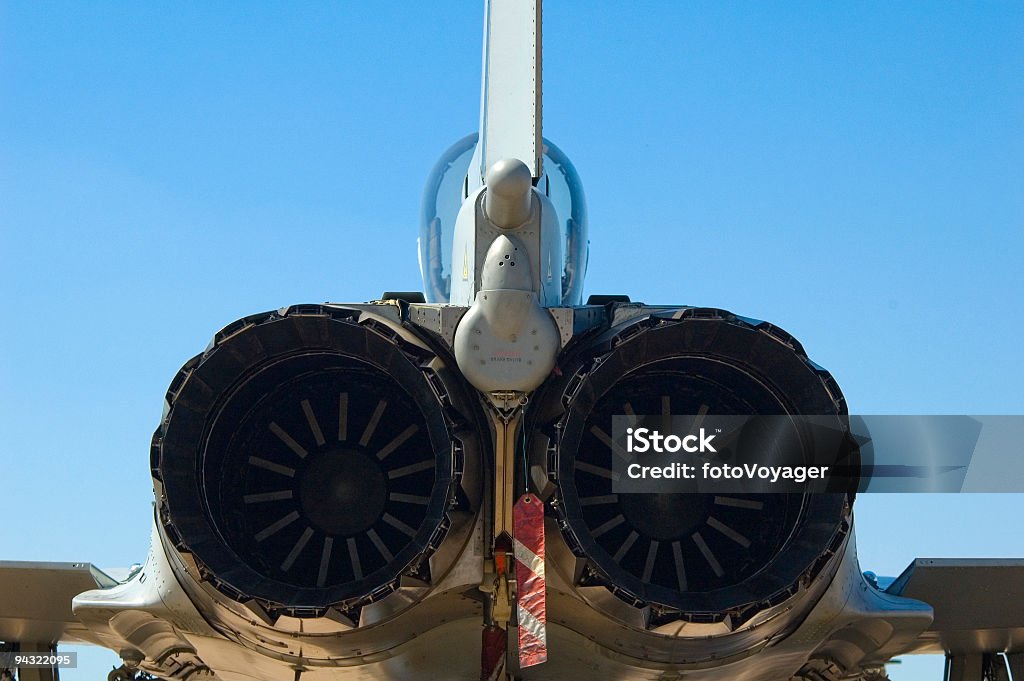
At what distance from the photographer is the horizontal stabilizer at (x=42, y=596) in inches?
384

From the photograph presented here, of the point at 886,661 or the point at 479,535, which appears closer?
the point at 479,535

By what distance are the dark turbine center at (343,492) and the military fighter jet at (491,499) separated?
13 mm

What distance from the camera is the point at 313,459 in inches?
316

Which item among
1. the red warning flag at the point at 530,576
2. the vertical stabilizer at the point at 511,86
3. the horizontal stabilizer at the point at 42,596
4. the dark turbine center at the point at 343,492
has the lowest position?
the red warning flag at the point at 530,576

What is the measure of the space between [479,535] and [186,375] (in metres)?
1.81

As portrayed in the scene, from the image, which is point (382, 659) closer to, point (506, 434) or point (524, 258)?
point (506, 434)

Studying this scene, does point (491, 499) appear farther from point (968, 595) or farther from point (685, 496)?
point (968, 595)

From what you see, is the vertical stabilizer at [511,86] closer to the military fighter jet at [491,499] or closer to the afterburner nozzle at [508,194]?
the military fighter jet at [491,499]

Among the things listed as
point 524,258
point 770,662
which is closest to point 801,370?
point 524,258

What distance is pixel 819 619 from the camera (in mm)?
8266

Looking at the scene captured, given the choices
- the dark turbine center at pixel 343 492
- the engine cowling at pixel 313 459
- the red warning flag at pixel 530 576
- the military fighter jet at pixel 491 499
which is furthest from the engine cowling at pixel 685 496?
the dark turbine center at pixel 343 492

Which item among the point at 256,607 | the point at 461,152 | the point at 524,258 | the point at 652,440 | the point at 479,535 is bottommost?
the point at 256,607

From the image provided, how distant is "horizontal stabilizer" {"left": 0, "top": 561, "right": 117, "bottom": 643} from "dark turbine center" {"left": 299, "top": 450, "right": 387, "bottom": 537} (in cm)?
240

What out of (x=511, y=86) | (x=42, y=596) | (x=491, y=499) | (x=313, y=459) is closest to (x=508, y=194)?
(x=511, y=86)
